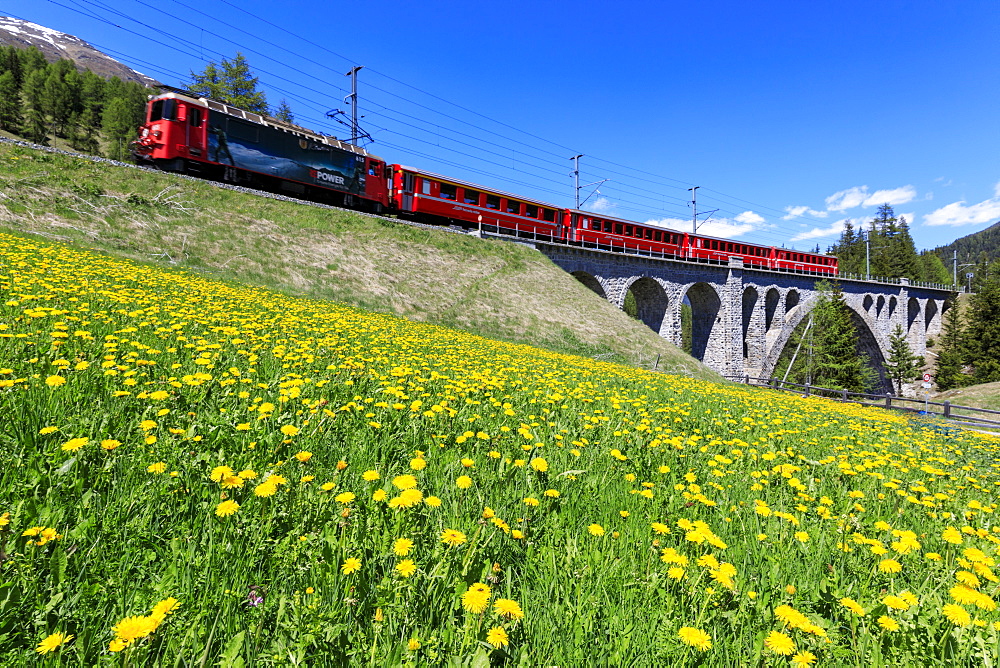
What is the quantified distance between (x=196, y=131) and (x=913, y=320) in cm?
9097

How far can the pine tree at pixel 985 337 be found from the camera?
175 feet

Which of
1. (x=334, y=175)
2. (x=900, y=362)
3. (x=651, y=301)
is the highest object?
(x=334, y=175)

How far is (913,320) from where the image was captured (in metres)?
66.6

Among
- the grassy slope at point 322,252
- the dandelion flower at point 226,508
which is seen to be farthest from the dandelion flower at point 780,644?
the grassy slope at point 322,252

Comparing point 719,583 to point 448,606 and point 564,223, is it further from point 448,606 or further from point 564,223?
point 564,223

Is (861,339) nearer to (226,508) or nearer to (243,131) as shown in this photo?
(243,131)

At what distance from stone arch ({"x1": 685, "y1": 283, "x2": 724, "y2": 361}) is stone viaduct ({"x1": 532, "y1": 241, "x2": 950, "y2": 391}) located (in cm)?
9

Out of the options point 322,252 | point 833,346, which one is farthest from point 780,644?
point 833,346

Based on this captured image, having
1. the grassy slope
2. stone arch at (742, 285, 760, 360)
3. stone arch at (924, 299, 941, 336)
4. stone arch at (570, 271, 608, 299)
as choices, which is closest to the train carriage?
the grassy slope

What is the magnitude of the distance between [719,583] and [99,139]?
4659 inches

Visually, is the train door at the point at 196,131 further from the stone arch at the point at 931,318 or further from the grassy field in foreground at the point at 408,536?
the stone arch at the point at 931,318

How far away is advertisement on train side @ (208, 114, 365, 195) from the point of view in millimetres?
18578

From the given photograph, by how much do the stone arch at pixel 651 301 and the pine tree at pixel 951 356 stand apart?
46.7 m

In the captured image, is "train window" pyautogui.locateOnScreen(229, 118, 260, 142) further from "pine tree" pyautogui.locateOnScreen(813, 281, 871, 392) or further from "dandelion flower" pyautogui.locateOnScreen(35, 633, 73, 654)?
"pine tree" pyautogui.locateOnScreen(813, 281, 871, 392)
